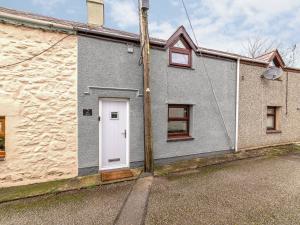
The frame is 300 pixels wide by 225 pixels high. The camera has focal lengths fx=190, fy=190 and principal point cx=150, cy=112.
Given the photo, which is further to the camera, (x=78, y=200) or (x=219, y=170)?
(x=219, y=170)

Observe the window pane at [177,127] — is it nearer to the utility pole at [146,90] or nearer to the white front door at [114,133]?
the utility pole at [146,90]

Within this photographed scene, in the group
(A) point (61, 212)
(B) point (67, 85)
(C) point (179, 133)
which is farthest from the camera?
(C) point (179, 133)

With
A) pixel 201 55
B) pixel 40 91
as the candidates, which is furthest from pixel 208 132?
pixel 40 91

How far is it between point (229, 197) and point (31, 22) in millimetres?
7334

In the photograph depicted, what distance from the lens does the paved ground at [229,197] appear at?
3.98 meters

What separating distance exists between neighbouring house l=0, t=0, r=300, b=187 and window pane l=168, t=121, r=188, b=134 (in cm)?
4

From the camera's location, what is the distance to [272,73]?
32.3 feet

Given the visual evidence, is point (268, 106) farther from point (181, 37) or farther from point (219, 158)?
point (181, 37)

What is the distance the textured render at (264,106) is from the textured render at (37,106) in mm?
7821

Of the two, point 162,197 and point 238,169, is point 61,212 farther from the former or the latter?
point 238,169

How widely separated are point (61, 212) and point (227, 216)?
143 inches

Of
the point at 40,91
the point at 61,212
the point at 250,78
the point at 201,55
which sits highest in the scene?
the point at 201,55

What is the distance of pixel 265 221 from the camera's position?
3.86 meters

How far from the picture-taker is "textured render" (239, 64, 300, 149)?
9.51m
